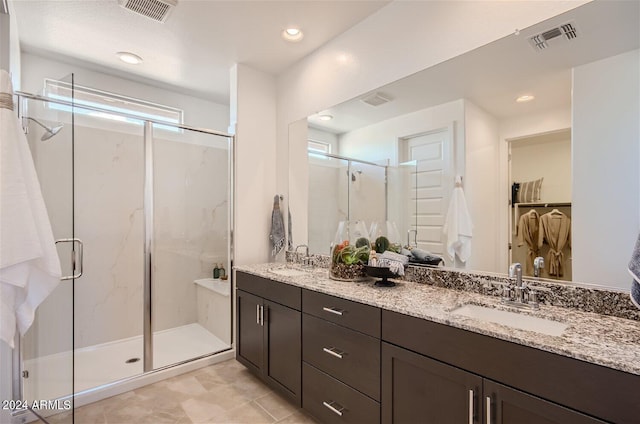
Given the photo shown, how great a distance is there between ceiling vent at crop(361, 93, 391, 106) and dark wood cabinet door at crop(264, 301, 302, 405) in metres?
1.56

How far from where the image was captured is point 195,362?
2.67 meters

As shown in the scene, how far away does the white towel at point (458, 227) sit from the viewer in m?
1.80

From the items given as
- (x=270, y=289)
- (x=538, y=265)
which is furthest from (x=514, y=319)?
(x=270, y=289)

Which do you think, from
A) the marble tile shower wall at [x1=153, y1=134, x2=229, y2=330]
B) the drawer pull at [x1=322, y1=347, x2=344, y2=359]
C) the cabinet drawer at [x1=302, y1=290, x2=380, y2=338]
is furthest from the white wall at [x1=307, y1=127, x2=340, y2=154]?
the drawer pull at [x1=322, y1=347, x2=344, y2=359]

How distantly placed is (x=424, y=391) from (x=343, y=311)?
527 mm

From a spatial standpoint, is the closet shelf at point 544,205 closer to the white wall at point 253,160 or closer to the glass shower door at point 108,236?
the white wall at point 253,160

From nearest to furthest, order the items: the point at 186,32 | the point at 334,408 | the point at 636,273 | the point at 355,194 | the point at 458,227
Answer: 1. the point at 636,273
2. the point at 334,408
3. the point at 458,227
4. the point at 186,32
5. the point at 355,194

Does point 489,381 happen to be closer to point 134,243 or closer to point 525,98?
point 525,98

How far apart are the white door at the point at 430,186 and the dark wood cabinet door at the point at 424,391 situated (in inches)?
30.6

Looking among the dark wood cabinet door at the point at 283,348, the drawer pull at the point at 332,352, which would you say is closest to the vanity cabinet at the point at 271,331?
the dark wood cabinet door at the point at 283,348

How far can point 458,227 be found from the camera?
1845mm

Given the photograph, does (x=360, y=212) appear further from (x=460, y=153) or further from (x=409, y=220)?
(x=460, y=153)

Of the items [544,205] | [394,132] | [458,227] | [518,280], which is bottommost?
[518,280]

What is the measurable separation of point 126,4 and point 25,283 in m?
1.84
